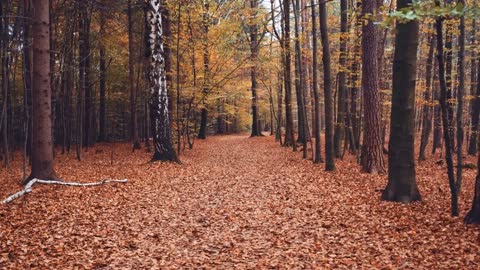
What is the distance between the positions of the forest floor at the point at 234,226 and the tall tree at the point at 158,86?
10.1 ft

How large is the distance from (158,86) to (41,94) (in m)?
4.81

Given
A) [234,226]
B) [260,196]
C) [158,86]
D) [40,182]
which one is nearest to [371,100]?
[260,196]

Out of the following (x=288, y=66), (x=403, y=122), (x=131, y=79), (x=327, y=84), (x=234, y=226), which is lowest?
(x=234, y=226)

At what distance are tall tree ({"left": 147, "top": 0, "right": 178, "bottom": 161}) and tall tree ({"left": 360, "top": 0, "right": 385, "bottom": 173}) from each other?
7.12 metres

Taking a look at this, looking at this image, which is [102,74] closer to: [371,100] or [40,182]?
[40,182]

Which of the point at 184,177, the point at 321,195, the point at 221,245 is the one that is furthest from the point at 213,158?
the point at 221,245

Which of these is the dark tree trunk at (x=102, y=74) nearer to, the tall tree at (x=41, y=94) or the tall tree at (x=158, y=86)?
the tall tree at (x=158, y=86)

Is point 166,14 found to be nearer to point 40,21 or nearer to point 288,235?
point 40,21

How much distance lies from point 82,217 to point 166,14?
12937mm

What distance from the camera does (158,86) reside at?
13203 millimetres

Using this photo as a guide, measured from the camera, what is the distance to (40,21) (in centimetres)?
876

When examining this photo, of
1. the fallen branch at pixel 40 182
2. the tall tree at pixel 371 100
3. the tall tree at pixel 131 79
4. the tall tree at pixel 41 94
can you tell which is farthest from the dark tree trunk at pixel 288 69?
the fallen branch at pixel 40 182

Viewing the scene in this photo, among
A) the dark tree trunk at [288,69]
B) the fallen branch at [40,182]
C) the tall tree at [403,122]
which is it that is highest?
the dark tree trunk at [288,69]

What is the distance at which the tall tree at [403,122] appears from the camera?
706 cm
